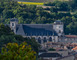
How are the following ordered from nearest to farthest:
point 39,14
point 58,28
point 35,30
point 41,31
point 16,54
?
point 16,54
point 41,31
point 35,30
point 58,28
point 39,14

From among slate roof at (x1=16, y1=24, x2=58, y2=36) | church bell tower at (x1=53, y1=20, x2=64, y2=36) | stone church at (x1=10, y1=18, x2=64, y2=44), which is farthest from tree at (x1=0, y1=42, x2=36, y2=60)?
church bell tower at (x1=53, y1=20, x2=64, y2=36)

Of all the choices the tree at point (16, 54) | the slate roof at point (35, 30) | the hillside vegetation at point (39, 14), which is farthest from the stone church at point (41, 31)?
the tree at point (16, 54)

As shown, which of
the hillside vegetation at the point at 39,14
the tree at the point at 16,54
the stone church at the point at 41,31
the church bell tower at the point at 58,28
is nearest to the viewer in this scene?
the tree at the point at 16,54

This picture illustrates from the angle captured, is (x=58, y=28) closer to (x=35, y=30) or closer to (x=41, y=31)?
(x=41, y=31)

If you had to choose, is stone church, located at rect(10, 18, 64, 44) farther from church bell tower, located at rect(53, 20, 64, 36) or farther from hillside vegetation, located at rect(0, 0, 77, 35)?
hillside vegetation, located at rect(0, 0, 77, 35)

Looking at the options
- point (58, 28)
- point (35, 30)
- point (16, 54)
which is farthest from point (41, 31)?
point (16, 54)

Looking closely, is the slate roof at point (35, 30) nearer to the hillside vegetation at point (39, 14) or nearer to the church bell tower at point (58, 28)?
the church bell tower at point (58, 28)
